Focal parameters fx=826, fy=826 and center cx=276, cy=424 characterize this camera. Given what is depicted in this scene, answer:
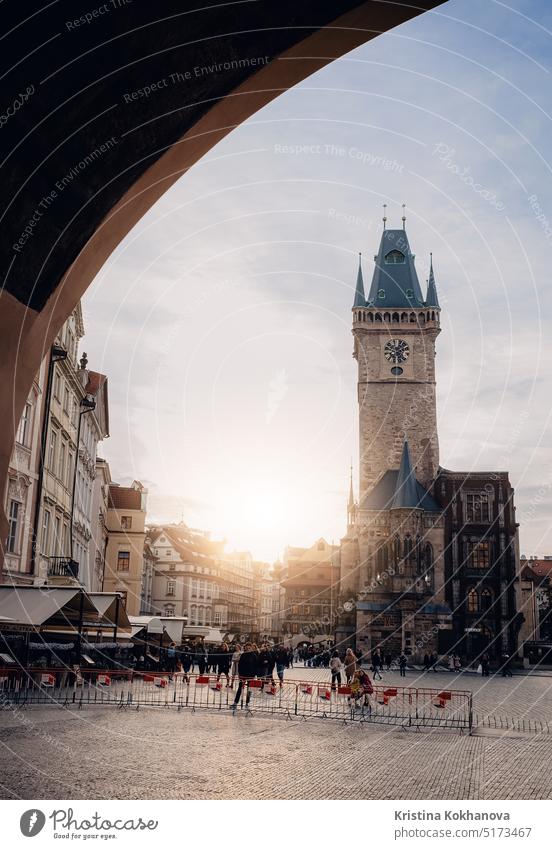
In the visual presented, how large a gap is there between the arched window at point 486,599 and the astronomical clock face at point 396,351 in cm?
2610

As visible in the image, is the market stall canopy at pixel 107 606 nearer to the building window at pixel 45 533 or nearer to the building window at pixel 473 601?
the building window at pixel 45 533

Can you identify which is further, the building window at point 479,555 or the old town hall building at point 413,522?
the building window at point 479,555

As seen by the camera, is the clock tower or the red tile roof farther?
the clock tower

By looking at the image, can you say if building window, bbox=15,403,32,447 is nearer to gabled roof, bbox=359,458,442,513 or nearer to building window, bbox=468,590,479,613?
gabled roof, bbox=359,458,442,513

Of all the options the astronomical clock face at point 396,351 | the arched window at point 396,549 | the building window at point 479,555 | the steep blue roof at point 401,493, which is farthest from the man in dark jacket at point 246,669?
the astronomical clock face at point 396,351

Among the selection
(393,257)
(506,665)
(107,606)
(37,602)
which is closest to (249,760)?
(37,602)

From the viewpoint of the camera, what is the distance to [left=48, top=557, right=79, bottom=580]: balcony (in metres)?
35.7

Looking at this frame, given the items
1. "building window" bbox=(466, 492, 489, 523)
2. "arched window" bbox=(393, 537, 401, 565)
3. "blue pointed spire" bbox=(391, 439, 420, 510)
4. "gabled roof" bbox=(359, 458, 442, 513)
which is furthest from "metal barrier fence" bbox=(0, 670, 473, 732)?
"building window" bbox=(466, 492, 489, 523)

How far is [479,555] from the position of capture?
2945 inches

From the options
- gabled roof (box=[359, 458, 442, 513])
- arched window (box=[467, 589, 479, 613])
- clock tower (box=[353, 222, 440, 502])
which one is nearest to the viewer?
arched window (box=[467, 589, 479, 613])

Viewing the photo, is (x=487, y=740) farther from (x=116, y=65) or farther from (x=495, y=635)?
(x=495, y=635)

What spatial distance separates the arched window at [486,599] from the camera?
72.7 metres

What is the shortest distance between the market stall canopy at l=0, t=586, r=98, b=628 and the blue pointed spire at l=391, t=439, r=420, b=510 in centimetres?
5255

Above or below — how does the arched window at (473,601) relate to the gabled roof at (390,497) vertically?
below
